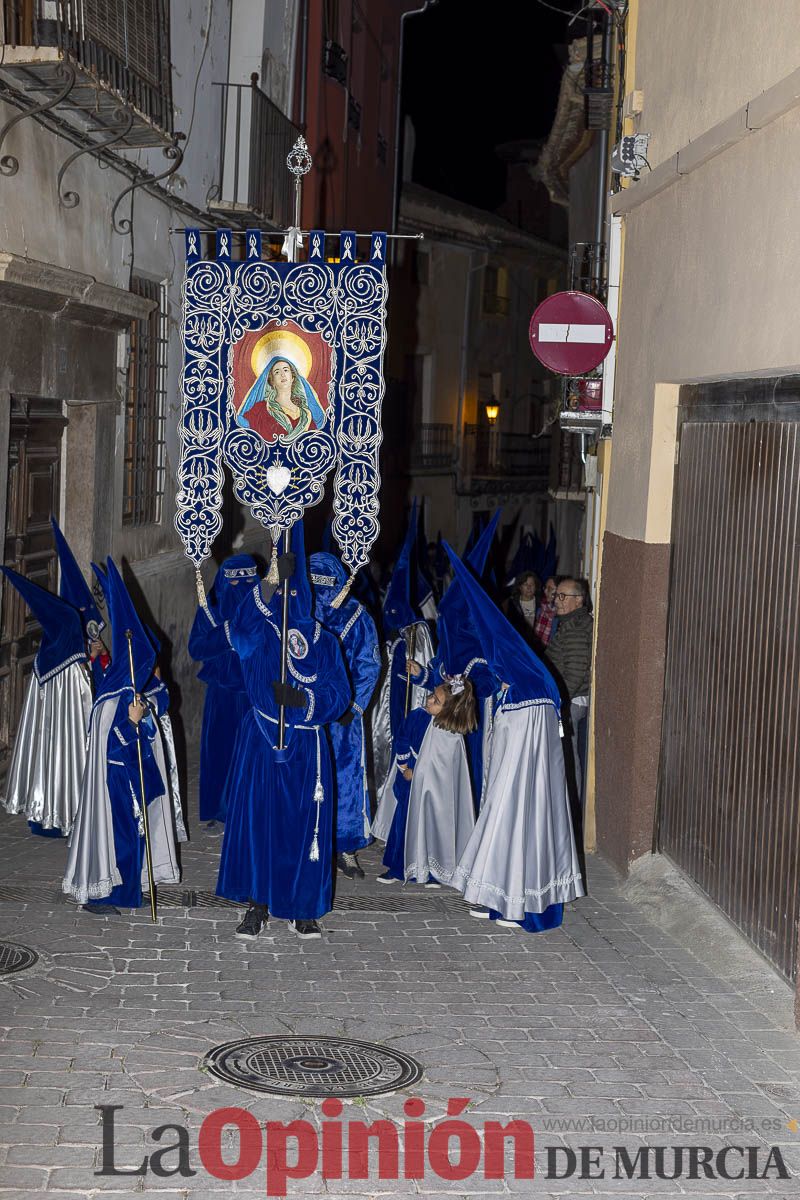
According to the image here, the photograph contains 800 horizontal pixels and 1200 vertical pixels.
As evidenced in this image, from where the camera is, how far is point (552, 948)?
27.9 feet

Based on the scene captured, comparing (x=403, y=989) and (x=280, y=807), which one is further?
(x=280, y=807)

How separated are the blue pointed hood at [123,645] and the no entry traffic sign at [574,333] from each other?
3927mm

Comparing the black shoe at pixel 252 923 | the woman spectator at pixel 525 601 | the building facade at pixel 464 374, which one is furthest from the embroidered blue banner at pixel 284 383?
the building facade at pixel 464 374

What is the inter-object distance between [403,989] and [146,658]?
99.8 inches

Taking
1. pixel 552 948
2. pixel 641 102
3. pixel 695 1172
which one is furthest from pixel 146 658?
pixel 641 102

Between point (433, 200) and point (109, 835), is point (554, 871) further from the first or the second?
point (433, 200)

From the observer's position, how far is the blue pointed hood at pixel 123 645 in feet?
27.7

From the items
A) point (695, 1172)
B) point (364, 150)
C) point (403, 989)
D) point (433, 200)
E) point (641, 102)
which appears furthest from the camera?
point (433, 200)

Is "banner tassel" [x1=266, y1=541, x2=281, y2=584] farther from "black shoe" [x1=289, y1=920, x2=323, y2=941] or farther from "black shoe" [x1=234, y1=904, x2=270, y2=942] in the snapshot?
"black shoe" [x1=289, y1=920, x2=323, y2=941]

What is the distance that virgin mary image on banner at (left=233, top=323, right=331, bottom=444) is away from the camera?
9.51 metres

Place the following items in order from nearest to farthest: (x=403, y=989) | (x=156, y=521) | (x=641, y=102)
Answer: (x=403, y=989), (x=641, y=102), (x=156, y=521)

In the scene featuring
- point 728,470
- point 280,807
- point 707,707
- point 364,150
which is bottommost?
point 280,807

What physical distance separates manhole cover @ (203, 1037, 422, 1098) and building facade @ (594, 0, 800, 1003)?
7.24 feet

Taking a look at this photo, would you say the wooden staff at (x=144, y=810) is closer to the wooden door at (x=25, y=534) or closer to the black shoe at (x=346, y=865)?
the black shoe at (x=346, y=865)
